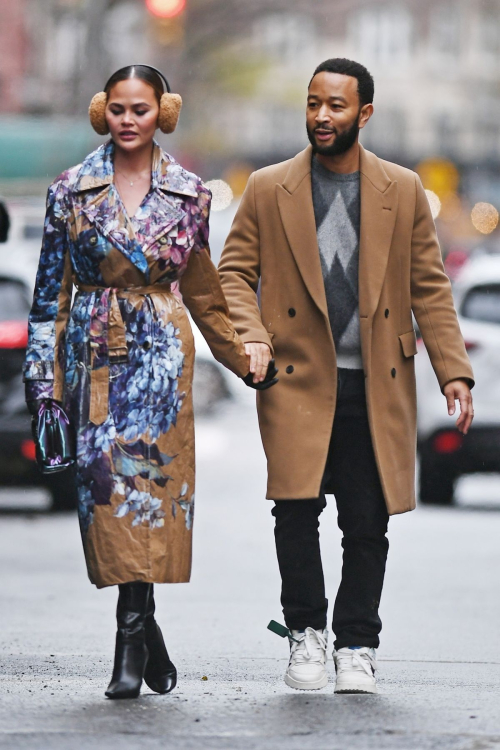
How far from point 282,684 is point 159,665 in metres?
0.56

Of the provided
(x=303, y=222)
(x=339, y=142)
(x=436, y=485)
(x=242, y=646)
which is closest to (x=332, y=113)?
(x=339, y=142)

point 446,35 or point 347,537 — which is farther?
point 446,35

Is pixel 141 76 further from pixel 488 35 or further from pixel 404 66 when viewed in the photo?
pixel 488 35

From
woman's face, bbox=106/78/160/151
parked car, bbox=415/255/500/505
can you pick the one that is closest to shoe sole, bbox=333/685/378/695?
woman's face, bbox=106/78/160/151

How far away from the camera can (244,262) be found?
6031 mm

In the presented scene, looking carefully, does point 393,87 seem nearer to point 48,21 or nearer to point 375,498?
point 48,21

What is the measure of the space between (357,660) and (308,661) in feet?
0.48

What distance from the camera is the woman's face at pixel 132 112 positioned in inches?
219

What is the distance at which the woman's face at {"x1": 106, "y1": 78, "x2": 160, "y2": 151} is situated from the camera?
5562 millimetres

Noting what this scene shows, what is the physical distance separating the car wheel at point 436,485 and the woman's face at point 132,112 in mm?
7767

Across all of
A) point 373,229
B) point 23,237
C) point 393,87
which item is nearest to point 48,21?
point 393,87

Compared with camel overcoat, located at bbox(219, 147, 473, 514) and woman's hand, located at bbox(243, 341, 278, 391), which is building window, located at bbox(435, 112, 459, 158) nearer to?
camel overcoat, located at bbox(219, 147, 473, 514)

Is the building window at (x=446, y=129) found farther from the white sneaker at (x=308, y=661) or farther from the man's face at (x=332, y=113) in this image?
the white sneaker at (x=308, y=661)

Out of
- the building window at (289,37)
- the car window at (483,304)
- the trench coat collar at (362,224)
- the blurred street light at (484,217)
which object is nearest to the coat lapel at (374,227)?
the trench coat collar at (362,224)
